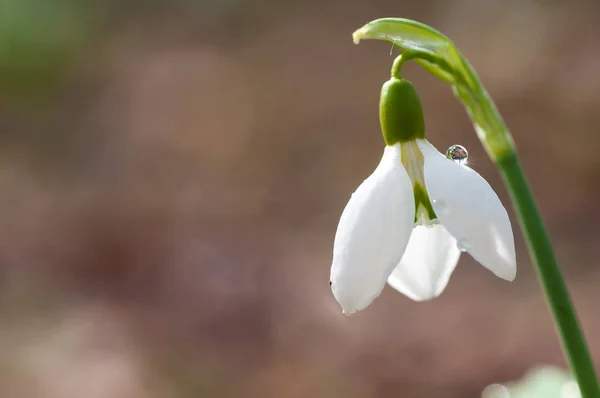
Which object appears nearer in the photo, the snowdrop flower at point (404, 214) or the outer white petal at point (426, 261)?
the snowdrop flower at point (404, 214)

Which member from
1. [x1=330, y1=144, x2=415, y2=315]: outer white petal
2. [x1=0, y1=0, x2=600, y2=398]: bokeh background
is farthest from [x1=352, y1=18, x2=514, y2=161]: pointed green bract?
[x1=0, y1=0, x2=600, y2=398]: bokeh background

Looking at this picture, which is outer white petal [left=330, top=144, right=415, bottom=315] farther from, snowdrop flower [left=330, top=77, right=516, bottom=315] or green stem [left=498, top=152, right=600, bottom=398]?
green stem [left=498, top=152, right=600, bottom=398]

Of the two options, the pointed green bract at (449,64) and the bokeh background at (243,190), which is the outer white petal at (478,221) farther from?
the bokeh background at (243,190)

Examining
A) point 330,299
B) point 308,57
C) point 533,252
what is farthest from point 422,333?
point 308,57

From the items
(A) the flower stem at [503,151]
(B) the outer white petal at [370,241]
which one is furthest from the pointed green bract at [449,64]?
(B) the outer white petal at [370,241]

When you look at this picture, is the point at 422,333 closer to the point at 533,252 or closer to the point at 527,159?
the point at 527,159
